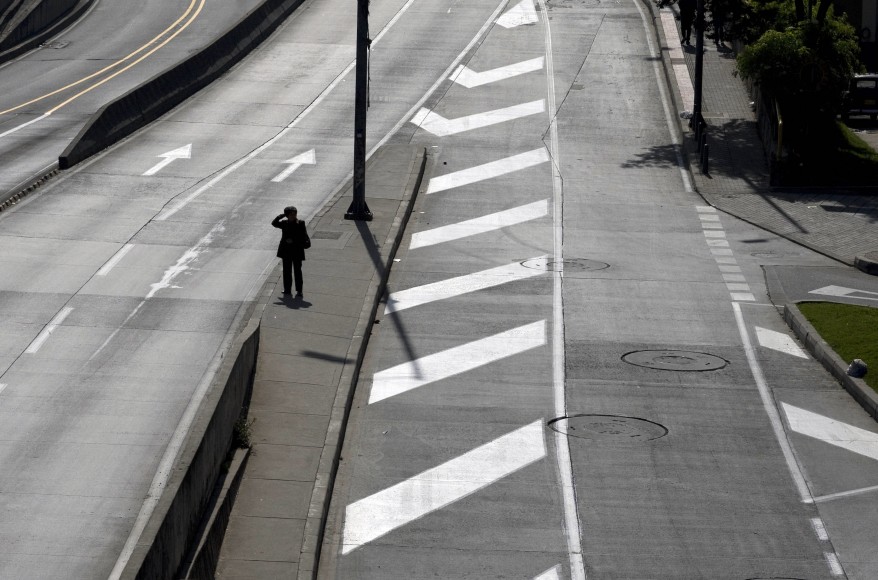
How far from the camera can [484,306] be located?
2450 cm

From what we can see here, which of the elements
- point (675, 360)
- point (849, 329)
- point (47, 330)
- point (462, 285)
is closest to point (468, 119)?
point (462, 285)

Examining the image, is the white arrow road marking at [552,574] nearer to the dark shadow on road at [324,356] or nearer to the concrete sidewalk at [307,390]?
the concrete sidewalk at [307,390]

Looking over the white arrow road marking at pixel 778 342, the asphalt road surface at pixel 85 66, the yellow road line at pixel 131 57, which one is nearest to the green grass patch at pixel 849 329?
the white arrow road marking at pixel 778 342

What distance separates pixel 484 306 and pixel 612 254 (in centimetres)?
510

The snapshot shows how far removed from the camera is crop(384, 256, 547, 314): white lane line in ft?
81.0

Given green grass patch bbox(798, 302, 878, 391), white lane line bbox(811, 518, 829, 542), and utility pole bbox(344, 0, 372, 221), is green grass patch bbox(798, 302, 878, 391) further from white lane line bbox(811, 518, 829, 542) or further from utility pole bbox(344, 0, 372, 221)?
utility pole bbox(344, 0, 372, 221)

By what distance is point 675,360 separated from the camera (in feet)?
72.2

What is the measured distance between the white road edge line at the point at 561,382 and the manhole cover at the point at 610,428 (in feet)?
0.40

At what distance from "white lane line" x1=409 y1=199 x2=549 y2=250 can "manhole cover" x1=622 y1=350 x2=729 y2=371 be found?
299 inches

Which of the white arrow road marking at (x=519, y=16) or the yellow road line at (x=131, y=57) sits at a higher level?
the white arrow road marking at (x=519, y=16)

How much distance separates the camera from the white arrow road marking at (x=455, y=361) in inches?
808

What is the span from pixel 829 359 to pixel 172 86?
26.5 meters

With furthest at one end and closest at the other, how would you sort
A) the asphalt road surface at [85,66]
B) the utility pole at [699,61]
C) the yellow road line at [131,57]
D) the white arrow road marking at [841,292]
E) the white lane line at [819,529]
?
1. the yellow road line at [131,57]
2. the utility pole at [699,61]
3. the asphalt road surface at [85,66]
4. the white arrow road marking at [841,292]
5. the white lane line at [819,529]

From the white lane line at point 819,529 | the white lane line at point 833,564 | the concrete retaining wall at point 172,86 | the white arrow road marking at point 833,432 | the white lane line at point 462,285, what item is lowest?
the white lane line at point 833,564
